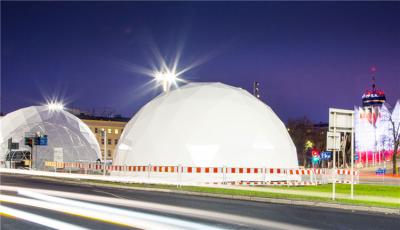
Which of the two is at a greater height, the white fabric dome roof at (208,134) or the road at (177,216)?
the white fabric dome roof at (208,134)

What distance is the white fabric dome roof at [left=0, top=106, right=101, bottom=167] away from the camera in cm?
5650

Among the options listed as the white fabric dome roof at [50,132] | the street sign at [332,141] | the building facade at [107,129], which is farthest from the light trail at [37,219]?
the building facade at [107,129]

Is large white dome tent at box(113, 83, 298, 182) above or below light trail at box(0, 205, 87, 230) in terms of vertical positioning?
above

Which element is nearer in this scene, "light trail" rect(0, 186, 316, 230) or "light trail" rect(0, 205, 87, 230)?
"light trail" rect(0, 205, 87, 230)

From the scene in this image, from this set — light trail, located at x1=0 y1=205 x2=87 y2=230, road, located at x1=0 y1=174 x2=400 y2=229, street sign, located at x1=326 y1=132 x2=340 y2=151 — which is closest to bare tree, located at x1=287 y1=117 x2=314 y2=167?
street sign, located at x1=326 y1=132 x2=340 y2=151

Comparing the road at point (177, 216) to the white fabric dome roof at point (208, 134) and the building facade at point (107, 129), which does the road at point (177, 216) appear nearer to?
the white fabric dome roof at point (208, 134)

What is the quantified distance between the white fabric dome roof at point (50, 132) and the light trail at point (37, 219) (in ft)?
143

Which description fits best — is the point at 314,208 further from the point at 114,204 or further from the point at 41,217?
the point at 41,217

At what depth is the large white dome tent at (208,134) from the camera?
3191cm

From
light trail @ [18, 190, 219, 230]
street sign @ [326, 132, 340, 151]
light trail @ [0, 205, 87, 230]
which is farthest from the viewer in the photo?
street sign @ [326, 132, 340, 151]

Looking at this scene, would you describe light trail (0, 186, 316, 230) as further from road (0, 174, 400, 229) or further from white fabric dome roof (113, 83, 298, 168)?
white fabric dome roof (113, 83, 298, 168)

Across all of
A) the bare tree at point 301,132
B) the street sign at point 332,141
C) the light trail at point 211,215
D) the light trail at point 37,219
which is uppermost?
the bare tree at point 301,132

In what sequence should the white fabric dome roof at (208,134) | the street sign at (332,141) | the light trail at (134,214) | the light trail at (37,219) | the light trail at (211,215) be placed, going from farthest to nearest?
the white fabric dome roof at (208,134) < the street sign at (332,141) < the light trail at (211,215) < the light trail at (134,214) < the light trail at (37,219)

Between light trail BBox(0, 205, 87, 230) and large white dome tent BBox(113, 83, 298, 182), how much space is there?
19028 millimetres
